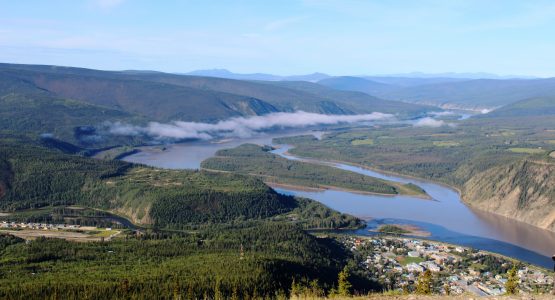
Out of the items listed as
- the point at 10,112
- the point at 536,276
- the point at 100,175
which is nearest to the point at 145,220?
the point at 100,175

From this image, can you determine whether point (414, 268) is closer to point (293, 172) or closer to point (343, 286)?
point (343, 286)

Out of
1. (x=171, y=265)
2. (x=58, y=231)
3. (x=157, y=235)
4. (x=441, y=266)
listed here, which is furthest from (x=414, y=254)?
(x=58, y=231)

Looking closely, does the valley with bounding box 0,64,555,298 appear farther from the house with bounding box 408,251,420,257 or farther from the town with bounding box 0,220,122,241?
the house with bounding box 408,251,420,257

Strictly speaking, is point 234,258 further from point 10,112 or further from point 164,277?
point 10,112

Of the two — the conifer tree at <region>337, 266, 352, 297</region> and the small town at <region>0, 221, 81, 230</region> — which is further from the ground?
the conifer tree at <region>337, 266, 352, 297</region>

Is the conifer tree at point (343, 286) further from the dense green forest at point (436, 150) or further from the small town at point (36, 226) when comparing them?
the dense green forest at point (436, 150)

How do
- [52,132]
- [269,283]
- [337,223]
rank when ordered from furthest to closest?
[52,132] → [337,223] → [269,283]

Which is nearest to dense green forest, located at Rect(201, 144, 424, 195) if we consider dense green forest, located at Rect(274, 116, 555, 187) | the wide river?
the wide river
